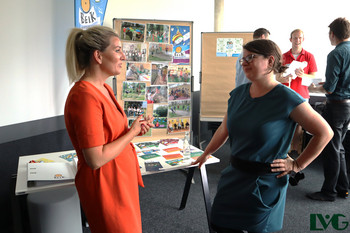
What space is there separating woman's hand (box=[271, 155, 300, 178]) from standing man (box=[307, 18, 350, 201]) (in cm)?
174

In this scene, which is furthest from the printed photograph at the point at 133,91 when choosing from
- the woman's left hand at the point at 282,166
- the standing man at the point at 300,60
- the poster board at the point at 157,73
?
the woman's left hand at the point at 282,166

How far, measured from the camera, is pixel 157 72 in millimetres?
3281

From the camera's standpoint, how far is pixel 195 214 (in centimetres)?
267

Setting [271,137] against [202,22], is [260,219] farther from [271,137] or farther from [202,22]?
[202,22]

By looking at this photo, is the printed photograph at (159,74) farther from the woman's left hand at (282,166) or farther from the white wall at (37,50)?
the woman's left hand at (282,166)

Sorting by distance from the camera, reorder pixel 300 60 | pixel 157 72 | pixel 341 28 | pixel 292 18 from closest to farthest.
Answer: pixel 341 28, pixel 157 72, pixel 300 60, pixel 292 18

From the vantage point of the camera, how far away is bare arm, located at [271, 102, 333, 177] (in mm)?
1248

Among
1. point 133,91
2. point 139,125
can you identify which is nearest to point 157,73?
point 133,91

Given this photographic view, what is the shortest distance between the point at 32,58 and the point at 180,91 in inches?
63.1

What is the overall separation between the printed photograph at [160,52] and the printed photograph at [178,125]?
714 mm

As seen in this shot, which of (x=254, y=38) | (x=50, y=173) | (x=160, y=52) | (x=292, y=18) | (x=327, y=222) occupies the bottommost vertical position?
(x=327, y=222)

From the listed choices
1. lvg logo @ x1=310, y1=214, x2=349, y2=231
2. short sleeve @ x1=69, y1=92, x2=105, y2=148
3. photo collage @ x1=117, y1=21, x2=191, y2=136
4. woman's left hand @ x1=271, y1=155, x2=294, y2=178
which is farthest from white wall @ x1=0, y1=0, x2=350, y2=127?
lvg logo @ x1=310, y1=214, x2=349, y2=231

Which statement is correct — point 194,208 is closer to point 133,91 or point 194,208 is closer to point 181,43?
point 133,91

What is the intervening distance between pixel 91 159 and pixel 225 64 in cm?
304
